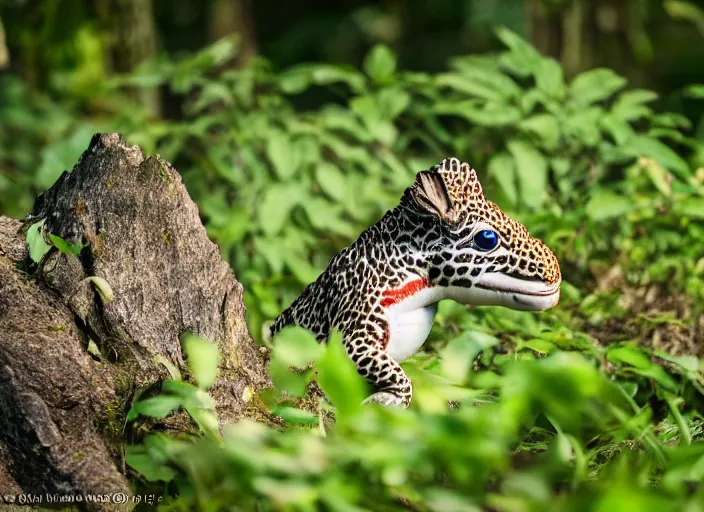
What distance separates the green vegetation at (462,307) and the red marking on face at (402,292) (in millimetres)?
253

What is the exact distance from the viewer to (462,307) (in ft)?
16.0

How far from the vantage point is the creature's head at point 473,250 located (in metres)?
3.53

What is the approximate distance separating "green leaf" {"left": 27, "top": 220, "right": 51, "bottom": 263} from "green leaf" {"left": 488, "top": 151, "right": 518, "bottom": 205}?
120 inches

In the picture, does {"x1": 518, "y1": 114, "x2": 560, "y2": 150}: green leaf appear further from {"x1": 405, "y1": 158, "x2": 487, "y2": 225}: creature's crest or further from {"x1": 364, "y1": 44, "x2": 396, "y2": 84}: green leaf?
{"x1": 405, "y1": 158, "x2": 487, "y2": 225}: creature's crest

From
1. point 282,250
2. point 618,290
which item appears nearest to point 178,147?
point 282,250

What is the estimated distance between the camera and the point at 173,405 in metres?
2.88

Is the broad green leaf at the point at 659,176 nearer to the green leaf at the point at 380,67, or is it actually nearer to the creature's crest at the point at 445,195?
the green leaf at the point at 380,67

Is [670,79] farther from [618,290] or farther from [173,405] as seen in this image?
[173,405]

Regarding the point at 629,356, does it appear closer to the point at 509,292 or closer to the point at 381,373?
the point at 509,292

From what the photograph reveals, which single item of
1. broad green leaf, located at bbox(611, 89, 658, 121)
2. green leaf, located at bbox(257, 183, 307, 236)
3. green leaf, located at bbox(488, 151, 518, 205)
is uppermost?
broad green leaf, located at bbox(611, 89, 658, 121)

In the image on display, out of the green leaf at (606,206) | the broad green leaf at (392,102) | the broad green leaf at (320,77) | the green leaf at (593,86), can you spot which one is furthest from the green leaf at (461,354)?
the broad green leaf at (320,77)

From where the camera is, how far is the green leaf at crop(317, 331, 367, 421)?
2.62m

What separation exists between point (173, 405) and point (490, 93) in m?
3.93

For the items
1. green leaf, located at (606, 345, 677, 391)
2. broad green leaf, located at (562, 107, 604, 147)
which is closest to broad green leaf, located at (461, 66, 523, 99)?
broad green leaf, located at (562, 107, 604, 147)
